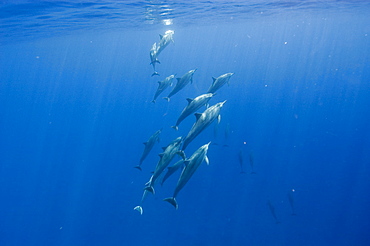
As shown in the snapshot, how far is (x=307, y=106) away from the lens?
47.9 meters

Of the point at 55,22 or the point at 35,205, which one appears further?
the point at 35,205

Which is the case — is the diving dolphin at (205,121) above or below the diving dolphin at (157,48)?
below

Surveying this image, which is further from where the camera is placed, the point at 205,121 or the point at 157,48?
the point at 157,48

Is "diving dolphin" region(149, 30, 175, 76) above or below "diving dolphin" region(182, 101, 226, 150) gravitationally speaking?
above

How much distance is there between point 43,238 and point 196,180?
43.4 ft

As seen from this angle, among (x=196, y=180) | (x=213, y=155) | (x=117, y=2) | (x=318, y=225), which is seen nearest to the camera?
(x=117, y=2)

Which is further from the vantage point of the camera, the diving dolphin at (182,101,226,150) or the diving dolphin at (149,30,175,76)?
the diving dolphin at (149,30,175,76)

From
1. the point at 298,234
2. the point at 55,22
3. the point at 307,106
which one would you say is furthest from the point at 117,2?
the point at 307,106

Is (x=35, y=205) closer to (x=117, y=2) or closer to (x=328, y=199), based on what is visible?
(x=117, y=2)

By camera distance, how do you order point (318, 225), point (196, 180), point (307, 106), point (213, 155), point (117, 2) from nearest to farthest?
point (117, 2)
point (318, 225)
point (196, 180)
point (213, 155)
point (307, 106)

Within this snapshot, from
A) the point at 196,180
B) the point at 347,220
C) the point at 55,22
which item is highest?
the point at 55,22

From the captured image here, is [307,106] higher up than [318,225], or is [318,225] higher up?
[318,225]

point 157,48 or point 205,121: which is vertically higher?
point 157,48

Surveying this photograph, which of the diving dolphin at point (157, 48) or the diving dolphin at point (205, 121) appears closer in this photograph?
the diving dolphin at point (205, 121)
